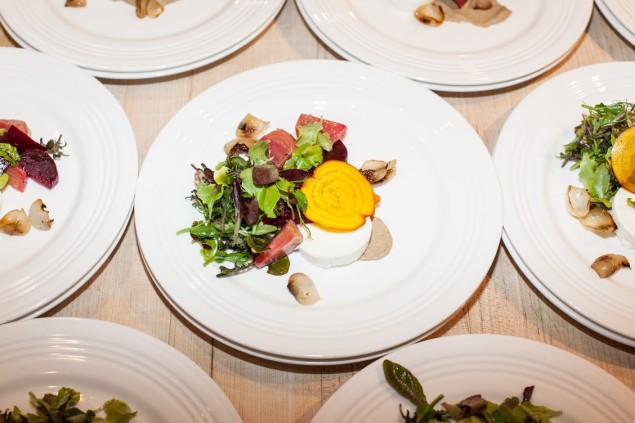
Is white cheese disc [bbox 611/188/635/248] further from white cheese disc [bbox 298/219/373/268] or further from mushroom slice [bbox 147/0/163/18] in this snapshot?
mushroom slice [bbox 147/0/163/18]

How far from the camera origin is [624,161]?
2.29 metres

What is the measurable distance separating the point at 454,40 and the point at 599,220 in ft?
3.44

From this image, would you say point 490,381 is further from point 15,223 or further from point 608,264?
point 15,223

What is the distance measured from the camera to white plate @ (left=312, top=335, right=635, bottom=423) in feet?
6.17

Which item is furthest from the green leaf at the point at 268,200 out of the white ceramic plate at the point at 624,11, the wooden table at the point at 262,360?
the white ceramic plate at the point at 624,11

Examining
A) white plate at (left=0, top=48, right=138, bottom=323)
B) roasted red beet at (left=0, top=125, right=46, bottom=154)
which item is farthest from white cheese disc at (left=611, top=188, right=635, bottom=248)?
roasted red beet at (left=0, top=125, right=46, bottom=154)

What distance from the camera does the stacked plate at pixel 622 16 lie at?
2.79 meters

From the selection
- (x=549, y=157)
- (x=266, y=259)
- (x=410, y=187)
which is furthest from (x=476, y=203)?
(x=266, y=259)

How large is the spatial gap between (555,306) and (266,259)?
110cm

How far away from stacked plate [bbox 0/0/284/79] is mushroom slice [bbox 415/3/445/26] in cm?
65

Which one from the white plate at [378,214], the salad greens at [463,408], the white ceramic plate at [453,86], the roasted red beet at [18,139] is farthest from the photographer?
the white ceramic plate at [453,86]

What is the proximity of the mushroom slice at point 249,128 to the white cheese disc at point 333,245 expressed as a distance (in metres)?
0.51

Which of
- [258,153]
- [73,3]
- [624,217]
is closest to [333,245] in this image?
[258,153]

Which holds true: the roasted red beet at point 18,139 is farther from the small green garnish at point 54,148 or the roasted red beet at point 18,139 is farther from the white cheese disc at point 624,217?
the white cheese disc at point 624,217
